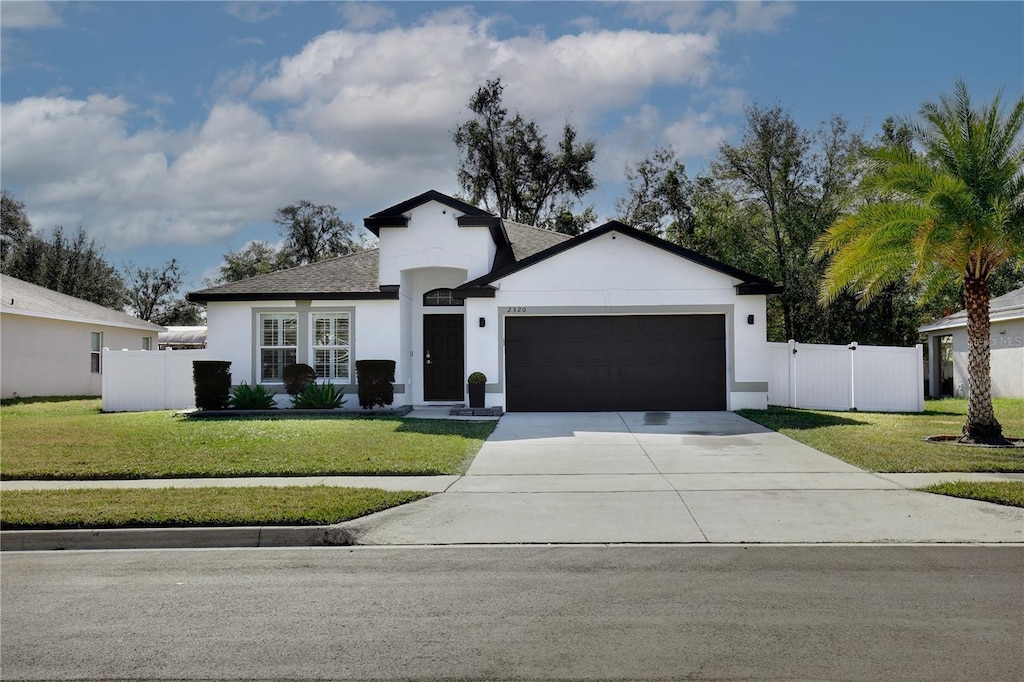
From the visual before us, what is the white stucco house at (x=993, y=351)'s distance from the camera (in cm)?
2414

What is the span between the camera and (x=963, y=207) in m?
13.6

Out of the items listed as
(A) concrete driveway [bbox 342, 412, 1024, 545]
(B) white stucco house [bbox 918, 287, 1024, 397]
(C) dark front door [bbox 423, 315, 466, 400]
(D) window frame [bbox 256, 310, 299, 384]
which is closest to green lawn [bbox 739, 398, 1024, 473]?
(A) concrete driveway [bbox 342, 412, 1024, 545]

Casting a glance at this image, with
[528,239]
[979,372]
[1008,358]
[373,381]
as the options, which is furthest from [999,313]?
[373,381]

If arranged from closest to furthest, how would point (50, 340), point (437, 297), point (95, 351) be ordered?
point (437, 297) → point (50, 340) → point (95, 351)

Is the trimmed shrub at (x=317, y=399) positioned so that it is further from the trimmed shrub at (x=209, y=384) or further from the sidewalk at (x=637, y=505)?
the sidewalk at (x=637, y=505)

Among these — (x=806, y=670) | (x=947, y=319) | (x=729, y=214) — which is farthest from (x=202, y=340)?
(x=806, y=670)

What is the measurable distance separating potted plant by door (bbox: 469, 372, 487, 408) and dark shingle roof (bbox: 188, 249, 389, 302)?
10.9ft

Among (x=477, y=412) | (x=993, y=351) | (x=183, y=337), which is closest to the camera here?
(x=477, y=412)

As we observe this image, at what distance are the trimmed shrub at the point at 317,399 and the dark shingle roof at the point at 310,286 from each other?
244 cm

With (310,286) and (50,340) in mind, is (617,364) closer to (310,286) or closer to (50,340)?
(310,286)

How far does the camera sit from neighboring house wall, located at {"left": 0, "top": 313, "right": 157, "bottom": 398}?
2491 cm

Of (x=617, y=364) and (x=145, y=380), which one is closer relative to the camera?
(x=617, y=364)

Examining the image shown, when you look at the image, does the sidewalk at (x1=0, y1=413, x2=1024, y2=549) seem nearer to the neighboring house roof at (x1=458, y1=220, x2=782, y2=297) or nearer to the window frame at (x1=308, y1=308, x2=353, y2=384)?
the neighboring house roof at (x1=458, y1=220, x2=782, y2=297)

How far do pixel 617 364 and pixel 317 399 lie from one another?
24.5 ft
